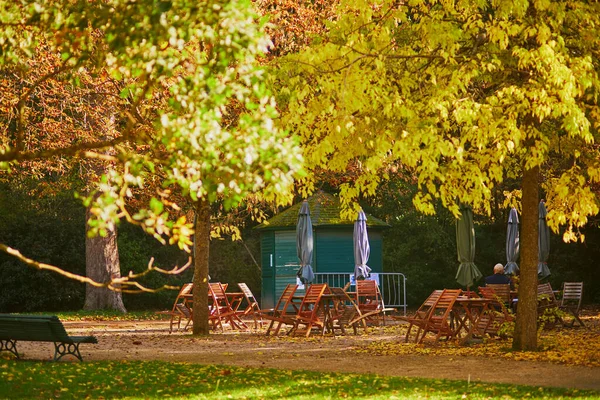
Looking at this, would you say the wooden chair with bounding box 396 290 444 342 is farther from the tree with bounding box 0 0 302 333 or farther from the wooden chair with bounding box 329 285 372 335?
the tree with bounding box 0 0 302 333

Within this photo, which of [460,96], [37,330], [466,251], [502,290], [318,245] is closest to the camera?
[37,330]

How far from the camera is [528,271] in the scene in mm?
13172

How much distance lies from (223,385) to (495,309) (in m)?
7.39

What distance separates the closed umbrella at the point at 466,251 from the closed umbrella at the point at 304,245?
3356 mm

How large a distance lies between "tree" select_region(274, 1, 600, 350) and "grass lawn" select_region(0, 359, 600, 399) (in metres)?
2.48

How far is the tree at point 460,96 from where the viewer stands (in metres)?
10.9

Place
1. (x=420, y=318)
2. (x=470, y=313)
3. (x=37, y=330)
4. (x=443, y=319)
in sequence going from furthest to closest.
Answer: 1. (x=420, y=318)
2. (x=470, y=313)
3. (x=443, y=319)
4. (x=37, y=330)

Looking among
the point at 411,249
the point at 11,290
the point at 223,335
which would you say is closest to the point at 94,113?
the point at 223,335

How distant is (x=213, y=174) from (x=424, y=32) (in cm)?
702

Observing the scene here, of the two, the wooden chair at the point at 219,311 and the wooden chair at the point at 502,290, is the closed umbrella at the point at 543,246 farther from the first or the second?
the wooden chair at the point at 219,311

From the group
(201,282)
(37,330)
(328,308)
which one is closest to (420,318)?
(328,308)

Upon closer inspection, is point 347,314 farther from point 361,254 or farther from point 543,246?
point 543,246

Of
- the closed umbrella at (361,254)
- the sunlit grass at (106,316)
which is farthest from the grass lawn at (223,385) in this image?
the sunlit grass at (106,316)

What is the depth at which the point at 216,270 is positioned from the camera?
103ft
